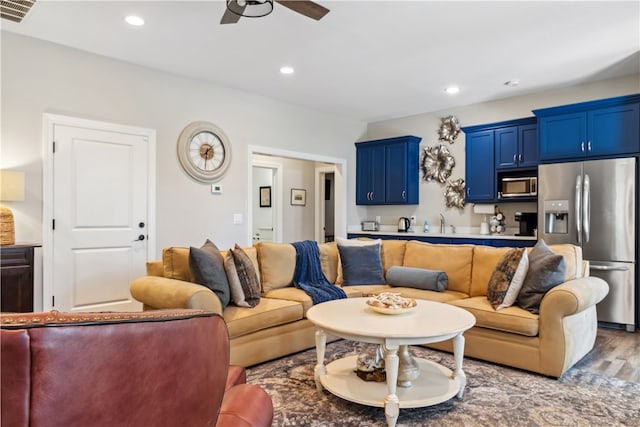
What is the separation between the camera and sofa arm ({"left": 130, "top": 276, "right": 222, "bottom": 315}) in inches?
104

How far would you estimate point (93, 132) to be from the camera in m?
4.09

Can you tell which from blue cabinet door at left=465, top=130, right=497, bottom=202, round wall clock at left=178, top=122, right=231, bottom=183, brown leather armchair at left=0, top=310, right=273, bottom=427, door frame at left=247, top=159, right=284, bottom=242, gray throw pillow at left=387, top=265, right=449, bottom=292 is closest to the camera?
brown leather armchair at left=0, top=310, right=273, bottom=427

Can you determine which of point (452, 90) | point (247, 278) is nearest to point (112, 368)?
point (247, 278)

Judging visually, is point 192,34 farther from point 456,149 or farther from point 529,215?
point 529,215

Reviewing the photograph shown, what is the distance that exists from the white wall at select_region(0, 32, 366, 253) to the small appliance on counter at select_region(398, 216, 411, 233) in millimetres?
1536

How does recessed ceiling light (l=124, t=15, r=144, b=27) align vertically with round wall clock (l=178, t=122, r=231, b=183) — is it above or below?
above

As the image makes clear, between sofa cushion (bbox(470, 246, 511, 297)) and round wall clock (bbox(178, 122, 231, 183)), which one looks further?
round wall clock (bbox(178, 122, 231, 183))

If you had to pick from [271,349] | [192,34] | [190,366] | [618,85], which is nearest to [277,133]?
[192,34]

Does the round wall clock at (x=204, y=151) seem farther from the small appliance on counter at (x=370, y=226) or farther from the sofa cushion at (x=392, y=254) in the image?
the small appliance on counter at (x=370, y=226)

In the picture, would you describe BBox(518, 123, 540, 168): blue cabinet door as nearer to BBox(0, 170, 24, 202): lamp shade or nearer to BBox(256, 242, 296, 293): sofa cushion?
BBox(256, 242, 296, 293): sofa cushion

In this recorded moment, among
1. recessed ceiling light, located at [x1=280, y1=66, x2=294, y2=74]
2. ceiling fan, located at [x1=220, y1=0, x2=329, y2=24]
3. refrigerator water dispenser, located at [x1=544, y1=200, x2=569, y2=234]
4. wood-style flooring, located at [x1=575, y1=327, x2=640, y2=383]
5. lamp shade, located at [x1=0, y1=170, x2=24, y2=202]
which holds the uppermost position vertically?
recessed ceiling light, located at [x1=280, y1=66, x2=294, y2=74]

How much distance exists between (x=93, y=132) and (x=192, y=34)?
143 centimetres

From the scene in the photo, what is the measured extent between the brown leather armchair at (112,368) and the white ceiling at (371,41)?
291 cm

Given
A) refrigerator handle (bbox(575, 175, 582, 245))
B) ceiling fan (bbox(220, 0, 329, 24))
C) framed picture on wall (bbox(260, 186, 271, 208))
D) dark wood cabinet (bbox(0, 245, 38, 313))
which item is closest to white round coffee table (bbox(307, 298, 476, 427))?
ceiling fan (bbox(220, 0, 329, 24))
